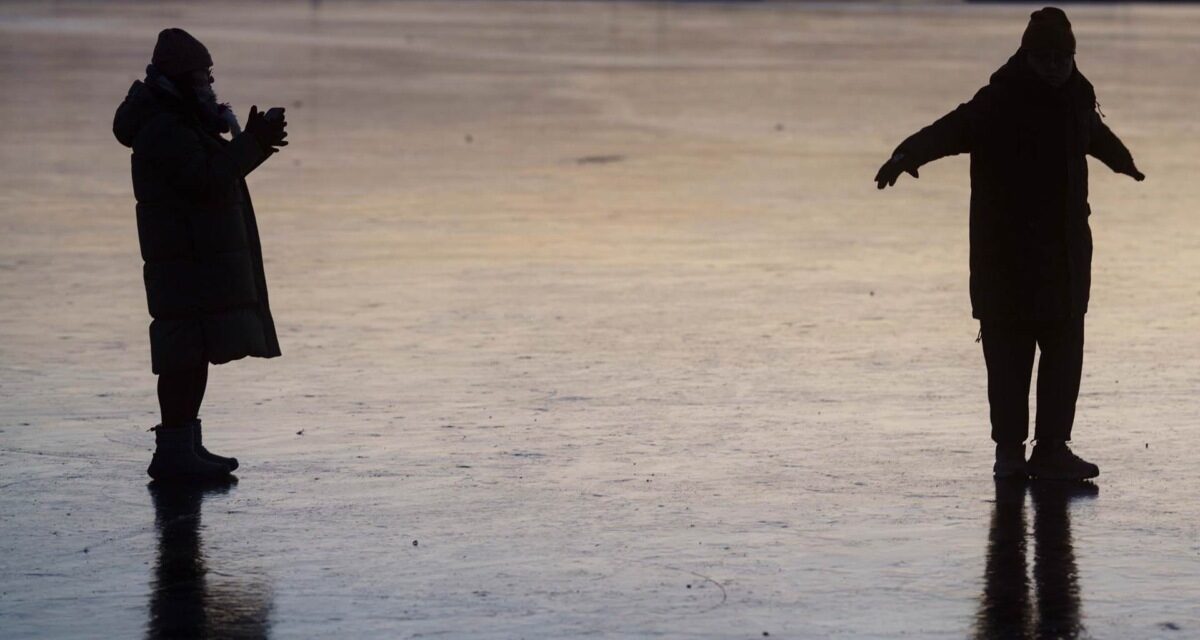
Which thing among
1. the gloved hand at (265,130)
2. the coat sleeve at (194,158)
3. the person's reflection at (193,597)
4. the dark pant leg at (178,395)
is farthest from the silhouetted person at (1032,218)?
the person's reflection at (193,597)

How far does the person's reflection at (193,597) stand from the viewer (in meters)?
6.38

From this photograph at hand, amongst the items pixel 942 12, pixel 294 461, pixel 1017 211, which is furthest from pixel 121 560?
pixel 942 12

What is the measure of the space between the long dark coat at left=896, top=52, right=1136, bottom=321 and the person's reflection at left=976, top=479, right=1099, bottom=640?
0.64 metres

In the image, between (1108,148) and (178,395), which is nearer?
(178,395)

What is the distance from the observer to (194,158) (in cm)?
817

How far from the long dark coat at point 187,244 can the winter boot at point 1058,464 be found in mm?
2568

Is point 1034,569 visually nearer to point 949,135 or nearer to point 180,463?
point 949,135

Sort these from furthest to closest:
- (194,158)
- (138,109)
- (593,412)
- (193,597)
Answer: (593,412) < (138,109) < (194,158) < (193,597)

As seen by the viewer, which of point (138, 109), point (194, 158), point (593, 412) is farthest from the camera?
point (593, 412)

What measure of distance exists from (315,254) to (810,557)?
24.4 ft

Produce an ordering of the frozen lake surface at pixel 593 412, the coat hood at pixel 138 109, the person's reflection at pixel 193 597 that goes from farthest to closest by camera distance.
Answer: the coat hood at pixel 138 109 < the frozen lake surface at pixel 593 412 < the person's reflection at pixel 193 597

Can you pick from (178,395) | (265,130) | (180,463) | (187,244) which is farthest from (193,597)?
(265,130)

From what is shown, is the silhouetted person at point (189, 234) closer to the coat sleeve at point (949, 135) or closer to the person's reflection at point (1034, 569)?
the coat sleeve at point (949, 135)

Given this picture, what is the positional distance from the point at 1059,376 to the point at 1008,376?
17 cm
